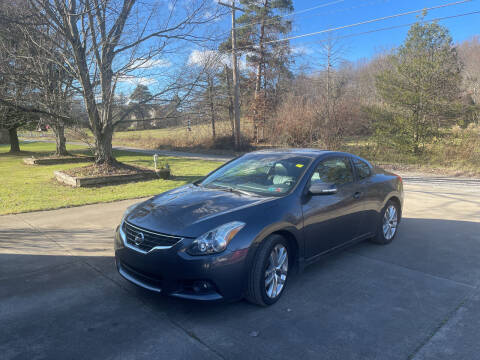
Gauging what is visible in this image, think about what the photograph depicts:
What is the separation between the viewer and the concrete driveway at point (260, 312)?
276 centimetres

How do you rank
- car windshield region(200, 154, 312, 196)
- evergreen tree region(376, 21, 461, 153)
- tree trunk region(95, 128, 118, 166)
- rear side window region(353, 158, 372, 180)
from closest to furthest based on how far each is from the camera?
car windshield region(200, 154, 312, 196) < rear side window region(353, 158, 372, 180) < tree trunk region(95, 128, 118, 166) < evergreen tree region(376, 21, 461, 153)

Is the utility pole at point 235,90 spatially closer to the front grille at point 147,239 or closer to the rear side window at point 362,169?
the rear side window at point 362,169

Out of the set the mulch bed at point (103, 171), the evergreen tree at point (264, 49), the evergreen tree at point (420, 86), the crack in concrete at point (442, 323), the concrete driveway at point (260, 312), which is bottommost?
the crack in concrete at point (442, 323)

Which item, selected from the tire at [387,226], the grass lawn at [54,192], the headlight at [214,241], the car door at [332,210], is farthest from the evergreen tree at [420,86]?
the headlight at [214,241]

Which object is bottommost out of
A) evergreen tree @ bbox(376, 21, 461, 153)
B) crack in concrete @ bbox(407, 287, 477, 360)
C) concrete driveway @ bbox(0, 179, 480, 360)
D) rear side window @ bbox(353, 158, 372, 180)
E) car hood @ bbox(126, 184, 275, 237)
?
crack in concrete @ bbox(407, 287, 477, 360)

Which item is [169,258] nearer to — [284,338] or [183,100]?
[284,338]

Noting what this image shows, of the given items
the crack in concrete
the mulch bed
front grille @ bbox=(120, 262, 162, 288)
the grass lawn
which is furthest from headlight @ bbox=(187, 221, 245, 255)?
the mulch bed

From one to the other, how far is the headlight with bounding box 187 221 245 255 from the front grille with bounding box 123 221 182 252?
0.57 feet

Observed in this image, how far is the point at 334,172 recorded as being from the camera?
15.0 feet

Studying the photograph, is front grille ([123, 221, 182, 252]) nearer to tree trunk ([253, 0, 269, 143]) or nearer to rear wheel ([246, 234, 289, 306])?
rear wheel ([246, 234, 289, 306])

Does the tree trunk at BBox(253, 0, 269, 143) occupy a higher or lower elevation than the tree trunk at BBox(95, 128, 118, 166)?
higher

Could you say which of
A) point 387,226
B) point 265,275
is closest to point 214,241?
point 265,275

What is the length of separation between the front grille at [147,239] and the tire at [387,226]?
336 cm

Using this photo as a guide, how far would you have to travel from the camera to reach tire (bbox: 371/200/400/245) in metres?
5.21
